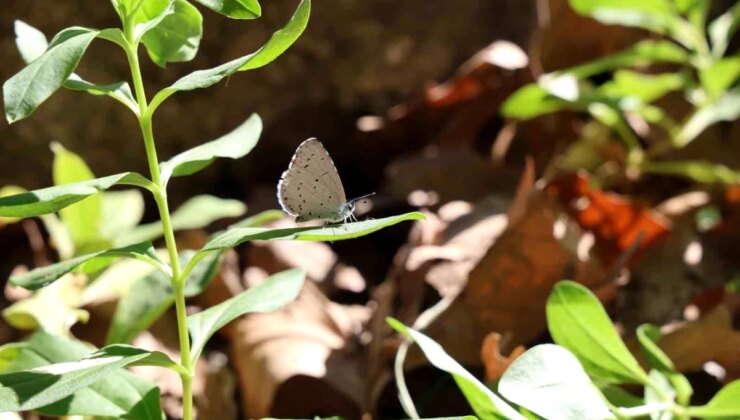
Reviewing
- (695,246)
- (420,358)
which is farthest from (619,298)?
(420,358)

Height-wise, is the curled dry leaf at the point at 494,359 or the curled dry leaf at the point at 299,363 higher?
the curled dry leaf at the point at 494,359

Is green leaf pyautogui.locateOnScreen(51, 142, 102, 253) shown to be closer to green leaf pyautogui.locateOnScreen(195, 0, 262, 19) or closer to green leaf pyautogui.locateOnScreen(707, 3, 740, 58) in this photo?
green leaf pyautogui.locateOnScreen(195, 0, 262, 19)

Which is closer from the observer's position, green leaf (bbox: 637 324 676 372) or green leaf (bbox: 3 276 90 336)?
green leaf (bbox: 637 324 676 372)

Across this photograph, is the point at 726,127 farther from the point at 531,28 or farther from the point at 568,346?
the point at 568,346

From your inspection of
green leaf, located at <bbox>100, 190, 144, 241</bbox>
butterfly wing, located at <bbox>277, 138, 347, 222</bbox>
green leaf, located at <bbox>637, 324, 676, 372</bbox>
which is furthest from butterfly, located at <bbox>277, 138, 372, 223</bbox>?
green leaf, located at <bbox>100, 190, 144, 241</bbox>

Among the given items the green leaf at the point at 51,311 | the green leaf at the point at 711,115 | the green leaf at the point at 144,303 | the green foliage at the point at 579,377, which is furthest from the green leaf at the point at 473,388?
the green leaf at the point at 711,115

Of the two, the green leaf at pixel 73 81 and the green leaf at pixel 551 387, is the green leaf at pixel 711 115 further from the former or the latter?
the green leaf at pixel 73 81
